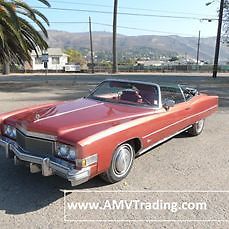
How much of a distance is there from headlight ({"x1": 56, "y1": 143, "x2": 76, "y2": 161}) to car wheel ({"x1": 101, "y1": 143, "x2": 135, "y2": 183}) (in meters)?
0.63

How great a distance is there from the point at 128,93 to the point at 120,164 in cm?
156

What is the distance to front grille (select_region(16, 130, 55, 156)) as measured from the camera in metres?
3.95

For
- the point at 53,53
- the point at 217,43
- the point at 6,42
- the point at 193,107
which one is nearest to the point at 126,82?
the point at 193,107

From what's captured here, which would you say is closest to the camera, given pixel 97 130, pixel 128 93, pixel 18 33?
pixel 97 130

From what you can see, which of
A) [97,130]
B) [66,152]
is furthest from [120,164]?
[66,152]

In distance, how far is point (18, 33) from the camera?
563 inches

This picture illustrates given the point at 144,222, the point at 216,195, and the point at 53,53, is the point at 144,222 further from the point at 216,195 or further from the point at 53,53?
the point at 53,53

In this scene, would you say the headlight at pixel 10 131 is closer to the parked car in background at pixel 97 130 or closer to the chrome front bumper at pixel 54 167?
the parked car in background at pixel 97 130

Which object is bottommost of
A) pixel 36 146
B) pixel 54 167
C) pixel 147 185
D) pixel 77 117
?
pixel 147 185

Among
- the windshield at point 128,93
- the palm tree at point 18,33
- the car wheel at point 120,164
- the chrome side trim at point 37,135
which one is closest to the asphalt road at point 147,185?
the car wheel at point 120,164

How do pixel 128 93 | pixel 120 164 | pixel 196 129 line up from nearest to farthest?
pixel 120 164, pixel 128 93, pixel 196 129

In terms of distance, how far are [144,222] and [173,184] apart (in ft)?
3.51

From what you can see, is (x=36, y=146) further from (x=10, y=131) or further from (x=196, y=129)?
(x=196, y=129)

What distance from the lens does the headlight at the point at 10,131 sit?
4.54 meters
